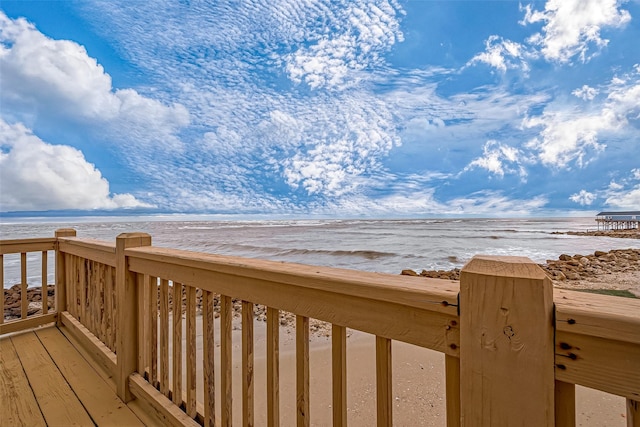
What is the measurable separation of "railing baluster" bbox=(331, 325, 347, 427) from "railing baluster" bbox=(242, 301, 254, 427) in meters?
0.45

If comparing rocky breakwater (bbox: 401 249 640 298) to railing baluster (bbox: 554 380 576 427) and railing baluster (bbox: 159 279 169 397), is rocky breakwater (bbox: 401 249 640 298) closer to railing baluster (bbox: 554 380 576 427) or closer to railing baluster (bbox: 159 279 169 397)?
A: railing baluster (bbox: 159 279 169 397)

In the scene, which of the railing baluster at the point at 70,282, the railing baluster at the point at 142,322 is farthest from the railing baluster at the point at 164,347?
the railing baluster at the point at 70,282

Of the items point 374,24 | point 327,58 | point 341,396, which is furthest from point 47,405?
point 327,58

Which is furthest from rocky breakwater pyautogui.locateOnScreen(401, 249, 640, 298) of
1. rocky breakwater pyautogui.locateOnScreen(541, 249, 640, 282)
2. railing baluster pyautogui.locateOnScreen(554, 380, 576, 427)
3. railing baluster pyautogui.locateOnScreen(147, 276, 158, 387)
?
railing baluster pyautogui.locateOnScreen(554, 380, 576, 427)

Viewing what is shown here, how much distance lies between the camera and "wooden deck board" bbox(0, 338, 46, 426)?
5.95ft

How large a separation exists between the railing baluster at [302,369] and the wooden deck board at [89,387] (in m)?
1.40

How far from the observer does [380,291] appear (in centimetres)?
81

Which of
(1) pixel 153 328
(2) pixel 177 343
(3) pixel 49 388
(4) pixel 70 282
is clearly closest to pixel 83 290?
(4) pixel 70 282

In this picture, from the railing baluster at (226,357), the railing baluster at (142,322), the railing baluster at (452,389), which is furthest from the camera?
the railing baluster at (142,322)

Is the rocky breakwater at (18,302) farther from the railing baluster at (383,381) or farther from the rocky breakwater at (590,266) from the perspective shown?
the rocky breakwater at (590,266)

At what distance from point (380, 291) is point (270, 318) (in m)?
0.53

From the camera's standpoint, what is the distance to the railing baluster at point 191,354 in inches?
59.8

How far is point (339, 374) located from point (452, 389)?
14.1 inches

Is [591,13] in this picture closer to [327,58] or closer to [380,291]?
[327,58]
